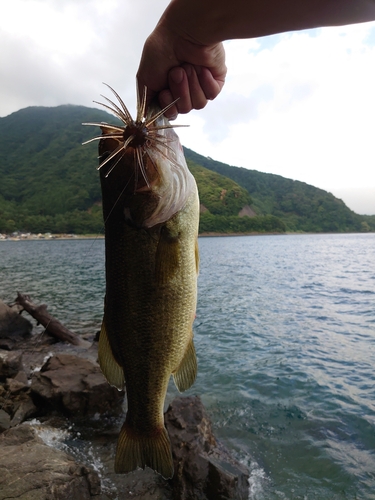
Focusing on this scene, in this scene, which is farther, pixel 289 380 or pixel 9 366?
pixel 289 380

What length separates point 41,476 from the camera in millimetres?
5000

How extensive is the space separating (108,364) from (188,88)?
2.38m

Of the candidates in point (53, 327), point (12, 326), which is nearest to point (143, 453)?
point (53, 327)

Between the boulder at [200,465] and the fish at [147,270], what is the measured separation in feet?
9.28

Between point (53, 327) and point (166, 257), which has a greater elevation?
point (166, 257)

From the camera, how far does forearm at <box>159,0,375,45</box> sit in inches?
63.2

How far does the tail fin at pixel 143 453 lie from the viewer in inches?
138

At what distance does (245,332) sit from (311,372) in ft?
17.0

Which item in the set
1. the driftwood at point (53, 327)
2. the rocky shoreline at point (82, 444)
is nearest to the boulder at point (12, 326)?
the driftwood at point (53, 327)

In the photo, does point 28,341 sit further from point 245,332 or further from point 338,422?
point 338,422

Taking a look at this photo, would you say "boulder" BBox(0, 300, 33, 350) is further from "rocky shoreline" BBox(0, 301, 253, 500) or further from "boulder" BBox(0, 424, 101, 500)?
"boulder" BBox(0, 424, 101, 500)

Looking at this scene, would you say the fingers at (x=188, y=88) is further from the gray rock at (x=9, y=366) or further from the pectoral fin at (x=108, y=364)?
the gray rock at (x=9, y=366)

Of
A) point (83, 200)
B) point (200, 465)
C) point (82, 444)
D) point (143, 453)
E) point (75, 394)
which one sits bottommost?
point (82, 444)

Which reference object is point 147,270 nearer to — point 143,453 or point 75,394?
point 143,453
